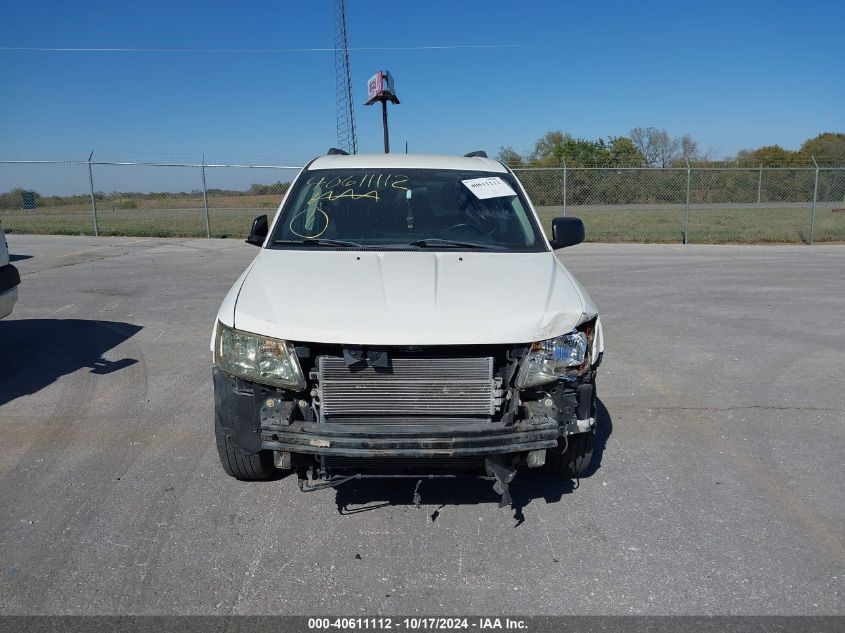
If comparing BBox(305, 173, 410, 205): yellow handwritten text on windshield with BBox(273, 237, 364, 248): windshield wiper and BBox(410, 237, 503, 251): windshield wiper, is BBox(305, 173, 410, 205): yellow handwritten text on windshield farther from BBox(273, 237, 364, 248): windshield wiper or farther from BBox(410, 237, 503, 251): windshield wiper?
BBox(410, 237, 503, 251): windshield wiper

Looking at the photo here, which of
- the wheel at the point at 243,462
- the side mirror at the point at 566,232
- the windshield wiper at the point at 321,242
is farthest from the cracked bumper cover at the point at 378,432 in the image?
the side mirror at the point at 566,232

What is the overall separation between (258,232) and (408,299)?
191cm

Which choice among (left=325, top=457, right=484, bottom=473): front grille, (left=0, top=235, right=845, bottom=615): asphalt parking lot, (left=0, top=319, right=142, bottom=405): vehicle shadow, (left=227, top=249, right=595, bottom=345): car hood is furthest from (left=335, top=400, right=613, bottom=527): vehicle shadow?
(left=0, top=319, right=142, bottom=405): vehicle shadow

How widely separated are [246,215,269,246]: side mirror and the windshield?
10.8 inches

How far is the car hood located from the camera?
10.9ft

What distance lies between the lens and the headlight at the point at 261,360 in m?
3.36

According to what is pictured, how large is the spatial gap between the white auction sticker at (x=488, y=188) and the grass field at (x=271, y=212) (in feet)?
48.1

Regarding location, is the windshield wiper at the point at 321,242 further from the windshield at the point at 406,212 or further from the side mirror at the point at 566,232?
the side mirror at the point at 566,232

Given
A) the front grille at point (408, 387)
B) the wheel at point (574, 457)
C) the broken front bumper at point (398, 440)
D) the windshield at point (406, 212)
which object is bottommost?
the wheel at point (574, 457)

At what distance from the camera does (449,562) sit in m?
3.34

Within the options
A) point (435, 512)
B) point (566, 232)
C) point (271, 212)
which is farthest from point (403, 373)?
point (271, 212)

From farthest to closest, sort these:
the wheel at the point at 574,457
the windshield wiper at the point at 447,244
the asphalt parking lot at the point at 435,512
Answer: the windshield wiper at the point at 447,244
the wheel at the point at 574,457
the asphalt parking lot at the point at 435,512

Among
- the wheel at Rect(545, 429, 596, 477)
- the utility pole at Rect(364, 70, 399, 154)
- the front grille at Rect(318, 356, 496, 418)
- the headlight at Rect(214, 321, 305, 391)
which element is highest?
the utility pole at Rect(364, 70, 399, 154)

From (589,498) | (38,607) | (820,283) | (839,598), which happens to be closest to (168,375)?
(38,607)
